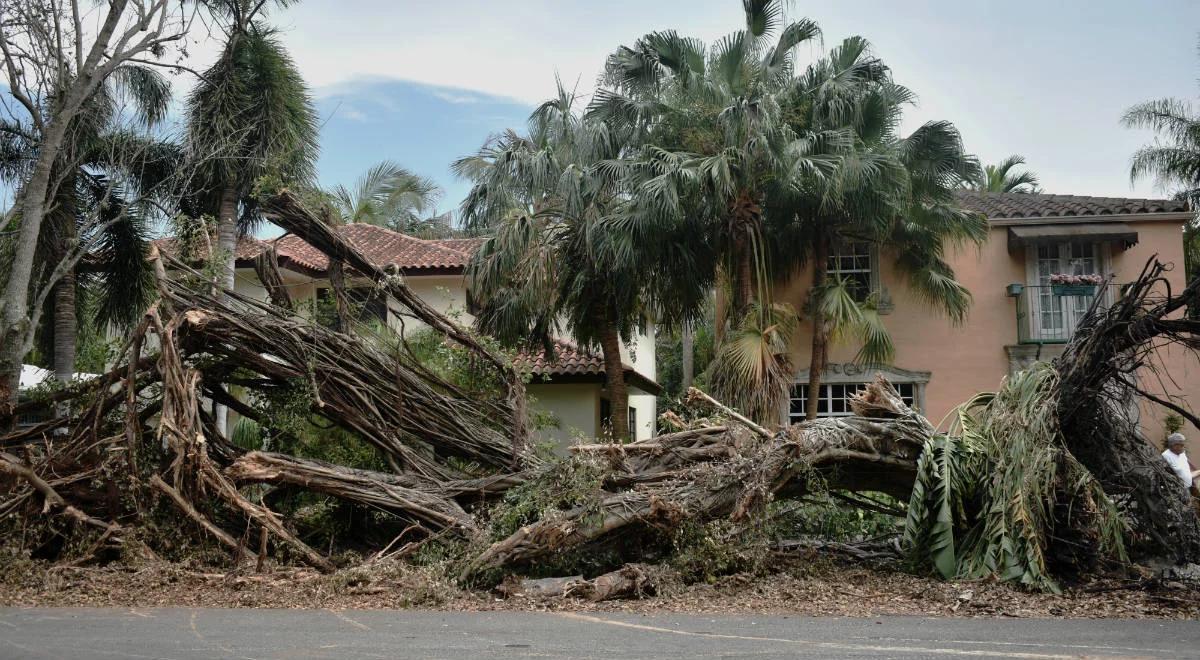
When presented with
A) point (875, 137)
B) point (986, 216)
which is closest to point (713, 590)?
point (875, 137)

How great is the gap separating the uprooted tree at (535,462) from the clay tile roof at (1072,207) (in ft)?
31.1

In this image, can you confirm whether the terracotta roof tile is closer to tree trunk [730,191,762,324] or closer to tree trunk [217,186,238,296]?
tree trunk [730,191,762,324]

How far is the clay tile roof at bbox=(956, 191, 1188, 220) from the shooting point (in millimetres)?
18469

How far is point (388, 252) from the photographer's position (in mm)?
21797

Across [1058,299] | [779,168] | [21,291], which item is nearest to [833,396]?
[1058,299]

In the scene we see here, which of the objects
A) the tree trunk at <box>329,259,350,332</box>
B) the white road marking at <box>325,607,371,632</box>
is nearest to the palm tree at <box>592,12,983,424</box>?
the tree trunk at <box>329,259,350,332</box>

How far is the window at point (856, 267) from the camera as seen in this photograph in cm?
1892

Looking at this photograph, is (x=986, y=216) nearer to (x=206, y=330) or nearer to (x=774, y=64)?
(x=774, y=64)

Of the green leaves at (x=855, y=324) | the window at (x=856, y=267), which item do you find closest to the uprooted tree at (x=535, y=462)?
the green leaves at (x=855, y=324)

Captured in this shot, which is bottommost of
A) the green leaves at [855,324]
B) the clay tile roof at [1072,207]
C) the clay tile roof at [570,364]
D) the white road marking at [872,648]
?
the white road marking at [872,648]

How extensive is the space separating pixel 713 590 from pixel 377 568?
3095mm

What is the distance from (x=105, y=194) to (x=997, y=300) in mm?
15587

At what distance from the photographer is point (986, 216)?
729 inches

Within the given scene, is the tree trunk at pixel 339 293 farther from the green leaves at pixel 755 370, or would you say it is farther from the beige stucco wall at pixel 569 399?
the beige stucco wall at pixel 569 399
